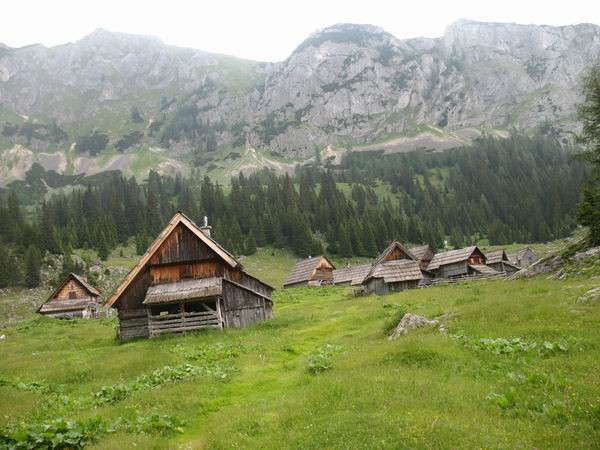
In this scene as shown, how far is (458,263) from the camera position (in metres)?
67.8

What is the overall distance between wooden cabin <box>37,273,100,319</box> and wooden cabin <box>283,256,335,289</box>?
33436mm

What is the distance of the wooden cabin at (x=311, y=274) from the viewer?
78812 millimetres

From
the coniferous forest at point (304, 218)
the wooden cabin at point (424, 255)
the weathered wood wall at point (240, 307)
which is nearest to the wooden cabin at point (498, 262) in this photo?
the wooden cabin at point (424, 255)

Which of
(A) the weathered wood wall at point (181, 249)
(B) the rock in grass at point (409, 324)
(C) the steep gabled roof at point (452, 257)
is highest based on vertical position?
(A) the weathered wood wall at point (181, 249)

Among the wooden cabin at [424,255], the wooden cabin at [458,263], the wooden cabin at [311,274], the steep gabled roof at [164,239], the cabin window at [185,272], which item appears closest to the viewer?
the steep gabled roof at [164,239]

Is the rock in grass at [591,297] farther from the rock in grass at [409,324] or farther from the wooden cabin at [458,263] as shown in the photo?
the wooden cabin at [458,263]

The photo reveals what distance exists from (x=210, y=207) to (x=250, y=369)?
121530mm

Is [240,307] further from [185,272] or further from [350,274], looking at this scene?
[350,274]

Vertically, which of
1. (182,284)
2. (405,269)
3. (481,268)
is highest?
(182,284)

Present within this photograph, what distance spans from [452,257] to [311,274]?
24.5 m

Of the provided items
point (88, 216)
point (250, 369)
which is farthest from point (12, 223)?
point (250, 369)

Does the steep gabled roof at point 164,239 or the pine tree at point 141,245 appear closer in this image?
the steep gabled roof at point 164,239

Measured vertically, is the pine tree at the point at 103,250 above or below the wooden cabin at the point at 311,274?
above

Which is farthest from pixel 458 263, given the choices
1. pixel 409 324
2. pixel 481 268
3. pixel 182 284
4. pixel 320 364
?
pixel 320 364
